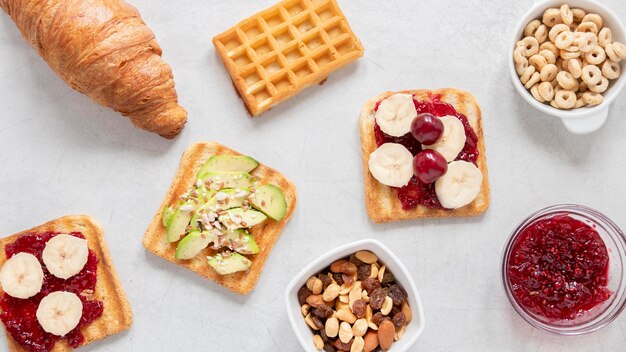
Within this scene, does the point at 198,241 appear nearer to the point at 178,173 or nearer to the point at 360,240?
the point at 178,173

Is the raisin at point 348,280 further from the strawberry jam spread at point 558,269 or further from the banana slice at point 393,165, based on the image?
the strawberry jam spread at point 558,269

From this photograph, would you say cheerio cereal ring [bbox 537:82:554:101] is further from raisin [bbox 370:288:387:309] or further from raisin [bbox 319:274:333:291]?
raisin [bbox 319:274:333:291]

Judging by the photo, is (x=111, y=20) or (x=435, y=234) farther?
(x=435, y=234)

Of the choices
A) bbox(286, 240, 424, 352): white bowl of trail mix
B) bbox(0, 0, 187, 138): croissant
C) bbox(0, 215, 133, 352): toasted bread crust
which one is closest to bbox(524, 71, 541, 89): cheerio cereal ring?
bbox(286, 240, 424, 352): white bowl of trail mix

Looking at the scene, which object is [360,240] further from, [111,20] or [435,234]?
[111,20]

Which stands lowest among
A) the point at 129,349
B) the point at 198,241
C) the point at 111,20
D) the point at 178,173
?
the point at 129,349

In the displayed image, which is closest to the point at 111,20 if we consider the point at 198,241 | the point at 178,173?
the point at 178,173

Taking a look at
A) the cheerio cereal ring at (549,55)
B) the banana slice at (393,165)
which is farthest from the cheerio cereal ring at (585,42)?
the banana slice at (393,165)

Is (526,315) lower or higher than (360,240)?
lower
